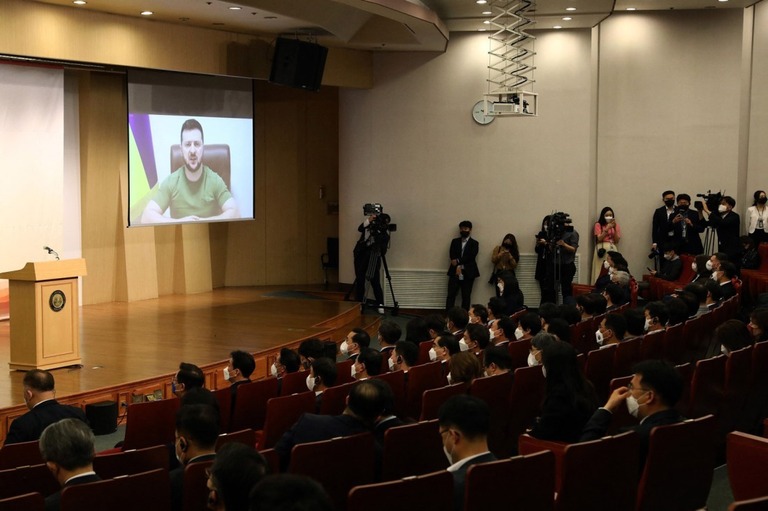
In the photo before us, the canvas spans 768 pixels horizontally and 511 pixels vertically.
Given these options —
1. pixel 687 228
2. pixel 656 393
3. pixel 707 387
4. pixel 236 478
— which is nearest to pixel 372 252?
pixel 687 228

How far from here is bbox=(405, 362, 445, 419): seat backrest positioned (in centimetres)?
568

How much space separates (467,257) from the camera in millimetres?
13320

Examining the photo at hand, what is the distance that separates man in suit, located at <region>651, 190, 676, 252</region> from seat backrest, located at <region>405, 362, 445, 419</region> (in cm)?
785

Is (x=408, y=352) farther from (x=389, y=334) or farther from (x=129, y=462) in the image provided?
(x=129, y=462)

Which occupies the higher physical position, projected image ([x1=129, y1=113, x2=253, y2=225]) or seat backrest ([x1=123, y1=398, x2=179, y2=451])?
projected image ([x1=129, y1=113, x2=253, y2=225])

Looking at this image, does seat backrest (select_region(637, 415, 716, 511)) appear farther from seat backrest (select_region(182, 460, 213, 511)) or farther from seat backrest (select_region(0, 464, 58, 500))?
seat backrest (select_region(0, 464, 58, 500))

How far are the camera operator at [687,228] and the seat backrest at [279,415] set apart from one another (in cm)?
858

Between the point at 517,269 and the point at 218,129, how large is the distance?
4601mm

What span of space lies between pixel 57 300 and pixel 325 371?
3.92 metres

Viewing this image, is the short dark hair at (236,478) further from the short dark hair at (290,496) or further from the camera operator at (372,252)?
the camera operator at (372,252)

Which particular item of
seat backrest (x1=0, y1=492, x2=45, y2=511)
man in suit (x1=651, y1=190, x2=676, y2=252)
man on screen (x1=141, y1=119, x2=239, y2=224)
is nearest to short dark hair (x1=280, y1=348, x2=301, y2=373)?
seat backrest (x1=0, y1=492, x2=45, y2=511)

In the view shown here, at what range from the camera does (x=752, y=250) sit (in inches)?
440

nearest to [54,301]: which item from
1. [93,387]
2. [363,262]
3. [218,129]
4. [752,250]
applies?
[93,387]

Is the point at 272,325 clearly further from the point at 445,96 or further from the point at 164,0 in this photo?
the point at 445,96
